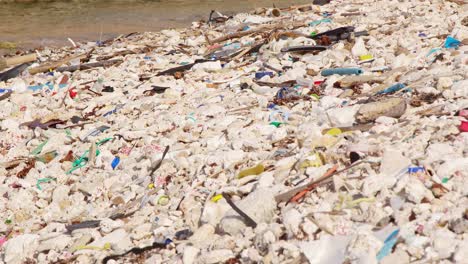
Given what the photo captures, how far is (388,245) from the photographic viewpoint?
2.54 m

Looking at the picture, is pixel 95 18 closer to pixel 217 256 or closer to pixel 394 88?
pixel 394 88

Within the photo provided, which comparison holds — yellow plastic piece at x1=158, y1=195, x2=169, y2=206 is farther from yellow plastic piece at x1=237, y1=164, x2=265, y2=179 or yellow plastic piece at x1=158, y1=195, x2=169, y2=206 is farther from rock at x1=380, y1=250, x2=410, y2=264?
rock at x1=380, y1=250, x2=410, y2=264

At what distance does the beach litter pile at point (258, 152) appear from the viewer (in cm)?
284

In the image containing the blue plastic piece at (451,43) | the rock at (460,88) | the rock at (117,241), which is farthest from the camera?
the blue plastic piece at (451,43)

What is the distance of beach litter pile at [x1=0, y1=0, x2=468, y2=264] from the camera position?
2836 millimetres

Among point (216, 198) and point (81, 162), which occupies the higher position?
point (216, 198)

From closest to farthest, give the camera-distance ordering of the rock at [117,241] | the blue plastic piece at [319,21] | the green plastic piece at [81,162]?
the rock at [117,241] → the green plastic piece at [81,162] → the blue plastic piece at [319,21]

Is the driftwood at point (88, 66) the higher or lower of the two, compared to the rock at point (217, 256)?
lower

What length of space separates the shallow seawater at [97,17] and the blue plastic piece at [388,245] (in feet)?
41.1

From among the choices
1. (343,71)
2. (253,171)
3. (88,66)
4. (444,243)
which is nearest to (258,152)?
(253,171)

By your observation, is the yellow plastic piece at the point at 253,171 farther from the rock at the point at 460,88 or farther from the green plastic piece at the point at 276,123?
the rock at the point at 460,88

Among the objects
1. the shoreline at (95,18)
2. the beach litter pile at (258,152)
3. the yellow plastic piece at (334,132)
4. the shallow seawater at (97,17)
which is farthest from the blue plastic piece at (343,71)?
the shallow seawater at (97,17)

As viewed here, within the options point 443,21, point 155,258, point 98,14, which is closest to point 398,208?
point 155,258

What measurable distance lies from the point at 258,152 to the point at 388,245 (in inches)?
70.8
